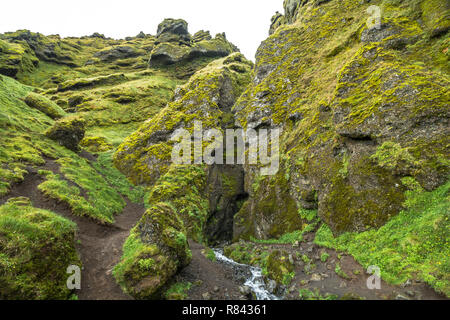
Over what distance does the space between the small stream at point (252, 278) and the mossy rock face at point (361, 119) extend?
6006mm

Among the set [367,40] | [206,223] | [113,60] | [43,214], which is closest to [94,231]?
[43,214]

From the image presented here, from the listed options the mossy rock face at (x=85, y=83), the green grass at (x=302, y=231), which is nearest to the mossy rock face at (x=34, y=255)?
the green grass at (x=302, y=231)

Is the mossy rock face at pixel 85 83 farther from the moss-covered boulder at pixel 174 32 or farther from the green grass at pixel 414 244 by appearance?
the green grass at pixel 414 244

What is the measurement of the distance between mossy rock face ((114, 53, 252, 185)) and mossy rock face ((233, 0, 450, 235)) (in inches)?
350

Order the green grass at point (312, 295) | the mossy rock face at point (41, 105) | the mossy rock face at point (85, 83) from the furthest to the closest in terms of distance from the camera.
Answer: the mossy rock face at point (85, 83)
the mossy rock face at point (41, 105)
the green grass at point (312, 295)

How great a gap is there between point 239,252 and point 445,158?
1712cm

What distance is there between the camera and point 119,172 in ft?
101

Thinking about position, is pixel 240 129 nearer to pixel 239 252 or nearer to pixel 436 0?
pixel 239 252

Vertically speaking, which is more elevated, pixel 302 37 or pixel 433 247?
pixel 302 37

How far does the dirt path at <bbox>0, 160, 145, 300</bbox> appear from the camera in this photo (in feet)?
35.1

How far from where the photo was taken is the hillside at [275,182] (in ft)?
35.8

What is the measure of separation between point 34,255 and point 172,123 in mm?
27865

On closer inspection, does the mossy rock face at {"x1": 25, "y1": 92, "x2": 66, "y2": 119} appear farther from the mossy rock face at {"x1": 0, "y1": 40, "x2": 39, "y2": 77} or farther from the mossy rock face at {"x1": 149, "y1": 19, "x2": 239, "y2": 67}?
the mossy rock face at {"x1": 149, "y1": 19, "x2": 239, "y2": 67}

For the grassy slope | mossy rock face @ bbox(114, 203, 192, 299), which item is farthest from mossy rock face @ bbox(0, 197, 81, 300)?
the grassy slope
